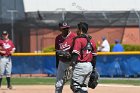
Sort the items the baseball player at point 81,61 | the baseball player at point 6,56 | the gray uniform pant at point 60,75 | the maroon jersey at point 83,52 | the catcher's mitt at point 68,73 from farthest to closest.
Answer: the baseball player at point 6,56 < the gray uniform pant at point 60,75 < the catcher's mitt at point 68,73 < the baseball player at point 81,61 < the maroon jersey at point 83,52

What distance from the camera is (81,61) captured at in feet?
37.4

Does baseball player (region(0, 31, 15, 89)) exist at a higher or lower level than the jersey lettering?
lower

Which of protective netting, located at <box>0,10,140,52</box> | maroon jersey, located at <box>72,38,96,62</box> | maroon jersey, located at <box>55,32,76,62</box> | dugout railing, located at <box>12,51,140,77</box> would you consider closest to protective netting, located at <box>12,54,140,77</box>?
dugout railing, located at <box>12,51,140,77</box>

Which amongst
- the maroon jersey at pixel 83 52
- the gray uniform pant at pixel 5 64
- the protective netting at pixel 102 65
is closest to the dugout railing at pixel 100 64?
the protective netting at pixel 102 65

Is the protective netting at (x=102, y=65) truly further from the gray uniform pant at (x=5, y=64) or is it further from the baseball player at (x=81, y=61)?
the baseball player at (x=81, y=61)

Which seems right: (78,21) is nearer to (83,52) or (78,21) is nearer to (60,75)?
(60,75)

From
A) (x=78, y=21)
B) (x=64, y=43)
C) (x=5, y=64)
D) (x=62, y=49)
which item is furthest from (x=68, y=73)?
(x=78, y=21)

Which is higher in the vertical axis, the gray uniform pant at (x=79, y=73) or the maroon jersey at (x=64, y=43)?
the maroon jersey at (x=64, y=43)

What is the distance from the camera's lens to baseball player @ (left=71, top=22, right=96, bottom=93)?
11289 millimetres

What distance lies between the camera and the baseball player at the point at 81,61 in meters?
11.3

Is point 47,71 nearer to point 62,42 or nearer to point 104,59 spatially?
point 104,59

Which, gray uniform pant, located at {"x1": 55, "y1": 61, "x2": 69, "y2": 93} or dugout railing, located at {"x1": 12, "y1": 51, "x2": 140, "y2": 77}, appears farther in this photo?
dugout railing, located at {"x1": 12, "y1": 51, "x2": 140, "y2": 77}

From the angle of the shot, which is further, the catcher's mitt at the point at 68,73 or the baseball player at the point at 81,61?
the catcher's mitt at the point at 68,73

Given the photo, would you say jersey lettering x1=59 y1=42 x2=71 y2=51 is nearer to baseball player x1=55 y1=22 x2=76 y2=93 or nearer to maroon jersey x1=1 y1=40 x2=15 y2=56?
baseball player x1=55 y1=22 x2=76 y2=93
